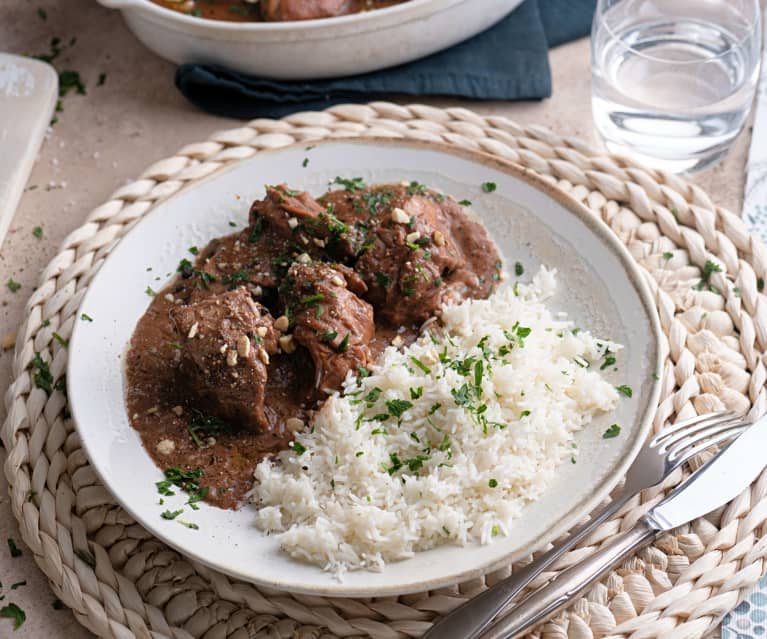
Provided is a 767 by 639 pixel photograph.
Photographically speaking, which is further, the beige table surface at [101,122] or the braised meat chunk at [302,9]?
the braised meat chunk at [302,9]

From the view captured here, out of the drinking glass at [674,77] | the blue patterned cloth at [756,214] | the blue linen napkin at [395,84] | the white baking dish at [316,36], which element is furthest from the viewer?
the blue linen napkin at [395,84]

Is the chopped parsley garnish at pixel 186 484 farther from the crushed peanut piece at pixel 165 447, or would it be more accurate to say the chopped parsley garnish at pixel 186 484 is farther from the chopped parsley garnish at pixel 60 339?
the chopped parsley garnish at pixel 60 339

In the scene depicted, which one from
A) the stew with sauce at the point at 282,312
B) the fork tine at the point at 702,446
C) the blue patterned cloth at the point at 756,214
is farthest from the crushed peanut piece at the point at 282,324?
the blue patterned cloth at the point at 756,214

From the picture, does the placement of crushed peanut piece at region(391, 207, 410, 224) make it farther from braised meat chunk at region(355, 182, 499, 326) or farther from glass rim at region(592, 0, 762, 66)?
glass rim at region(592, 0, 762, 66)

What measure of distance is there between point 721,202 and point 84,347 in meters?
2.96

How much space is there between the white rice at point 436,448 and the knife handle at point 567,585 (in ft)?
0.82

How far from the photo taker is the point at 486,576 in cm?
342

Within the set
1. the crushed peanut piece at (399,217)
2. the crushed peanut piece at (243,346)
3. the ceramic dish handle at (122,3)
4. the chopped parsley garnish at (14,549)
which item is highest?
the ceramic dish handle at (122,3)

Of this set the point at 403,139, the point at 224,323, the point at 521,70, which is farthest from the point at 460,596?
the point at 521,70

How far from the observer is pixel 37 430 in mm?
3854

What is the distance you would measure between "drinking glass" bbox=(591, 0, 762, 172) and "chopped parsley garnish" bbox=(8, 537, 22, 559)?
3190 millimetres

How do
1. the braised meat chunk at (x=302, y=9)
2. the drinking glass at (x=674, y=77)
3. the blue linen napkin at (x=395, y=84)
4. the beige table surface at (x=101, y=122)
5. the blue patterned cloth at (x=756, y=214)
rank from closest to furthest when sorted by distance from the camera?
the blue patterned cloth at (x=756, y=214) → the drinking glass at (x=674, y=77) → the beige table surface at (x=101, y=122) → the braised meat chunk at (x=302, y=9) → the blue linen napkin at (x=395, y=84)

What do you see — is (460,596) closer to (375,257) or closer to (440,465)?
(440,465)

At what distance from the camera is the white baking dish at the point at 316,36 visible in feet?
16.2
